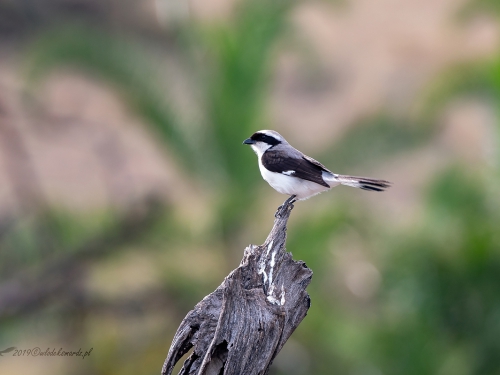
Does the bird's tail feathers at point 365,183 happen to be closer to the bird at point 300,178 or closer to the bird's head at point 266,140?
the bird at point 300,178

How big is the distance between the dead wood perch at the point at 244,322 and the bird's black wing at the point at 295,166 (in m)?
2.22

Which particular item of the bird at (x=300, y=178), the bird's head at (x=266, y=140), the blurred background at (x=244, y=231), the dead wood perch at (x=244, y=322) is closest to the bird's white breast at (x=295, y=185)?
the bird at (x=300, y=178)

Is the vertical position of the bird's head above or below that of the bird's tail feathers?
above

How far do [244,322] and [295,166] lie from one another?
119 inches

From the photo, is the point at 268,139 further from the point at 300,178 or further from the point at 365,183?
the point at 365,183

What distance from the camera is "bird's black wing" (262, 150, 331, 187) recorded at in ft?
22.9

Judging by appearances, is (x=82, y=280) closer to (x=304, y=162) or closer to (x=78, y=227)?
(x=78, y=227)

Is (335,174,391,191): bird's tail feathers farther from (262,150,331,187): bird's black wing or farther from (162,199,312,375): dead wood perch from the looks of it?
(162,199,312,375): dead wood perch

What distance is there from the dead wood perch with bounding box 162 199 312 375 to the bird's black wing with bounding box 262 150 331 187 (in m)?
2.22

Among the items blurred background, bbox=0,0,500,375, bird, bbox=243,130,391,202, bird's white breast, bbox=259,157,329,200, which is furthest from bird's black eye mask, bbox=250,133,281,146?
blurred background, bbox=0,0,500,375

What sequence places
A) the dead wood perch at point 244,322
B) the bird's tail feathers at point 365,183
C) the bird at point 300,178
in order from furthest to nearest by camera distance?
the bird at point 300,178, the bird's tail feathers at point 365,183, the dead wood perch at point 244,322

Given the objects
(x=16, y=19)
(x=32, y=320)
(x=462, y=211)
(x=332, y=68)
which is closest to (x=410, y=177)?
(x=332, y=68)

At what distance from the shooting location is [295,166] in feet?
23.4

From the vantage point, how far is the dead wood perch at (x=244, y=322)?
169 inches
